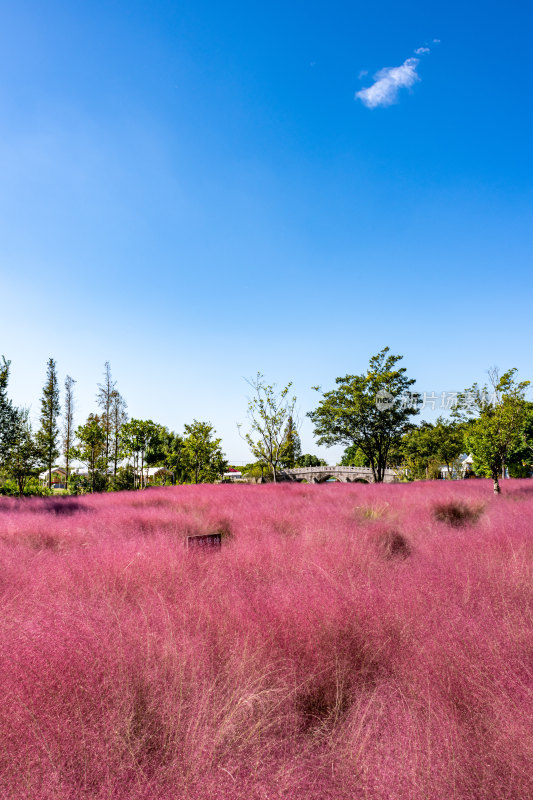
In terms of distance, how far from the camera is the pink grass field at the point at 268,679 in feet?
4.62

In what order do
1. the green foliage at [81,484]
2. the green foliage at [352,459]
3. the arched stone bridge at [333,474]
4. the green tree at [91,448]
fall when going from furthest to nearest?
the green foliage at [352,459] < the arched stone bridge at [333,474] < the green foliage at [81,484] < the green tree at [91,448]

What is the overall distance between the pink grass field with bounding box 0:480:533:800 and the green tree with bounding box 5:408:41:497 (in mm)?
12662

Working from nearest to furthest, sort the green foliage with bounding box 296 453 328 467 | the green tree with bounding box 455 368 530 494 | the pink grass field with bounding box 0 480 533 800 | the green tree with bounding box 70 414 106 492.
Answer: the pink grass field with bounding box 0 480 533 800 → the green tree with bounding box 455 368 530 494 → the green tree with bounding box 70 414 106 492 → the green foliage with bounding box 296 453 328 467

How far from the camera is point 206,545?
14.1 ft

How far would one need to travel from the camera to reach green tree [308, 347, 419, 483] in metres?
28.0

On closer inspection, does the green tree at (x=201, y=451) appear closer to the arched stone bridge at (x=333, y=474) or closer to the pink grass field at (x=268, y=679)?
the arched stone bridge at (x=333, y=474)

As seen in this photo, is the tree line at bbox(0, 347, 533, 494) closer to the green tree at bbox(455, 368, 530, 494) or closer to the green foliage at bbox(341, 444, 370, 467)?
the green tree at bbox(455, 368, 530, 494)

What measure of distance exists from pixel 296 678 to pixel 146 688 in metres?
0.76

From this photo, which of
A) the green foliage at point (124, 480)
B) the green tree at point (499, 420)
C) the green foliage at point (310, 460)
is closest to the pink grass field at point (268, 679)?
the green tree at point (499, 420)

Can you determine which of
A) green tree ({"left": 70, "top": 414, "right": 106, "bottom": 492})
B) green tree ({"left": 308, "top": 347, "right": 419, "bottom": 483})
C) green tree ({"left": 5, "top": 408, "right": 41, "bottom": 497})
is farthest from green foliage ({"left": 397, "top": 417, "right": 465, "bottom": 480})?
green tree ({"left": 5, "top": 408, "right": 41, "bottom": 497})

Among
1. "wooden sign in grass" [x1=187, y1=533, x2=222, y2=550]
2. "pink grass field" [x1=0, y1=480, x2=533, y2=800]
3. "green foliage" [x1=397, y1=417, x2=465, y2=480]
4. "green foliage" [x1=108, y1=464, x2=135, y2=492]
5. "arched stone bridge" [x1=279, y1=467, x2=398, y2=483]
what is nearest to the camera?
"pink grass field" [x1=0, y1=480, x2=533, y2=800]

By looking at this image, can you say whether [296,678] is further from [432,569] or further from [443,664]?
[432,569]

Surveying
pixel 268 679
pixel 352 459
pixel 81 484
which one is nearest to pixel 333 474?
pixel 81 484

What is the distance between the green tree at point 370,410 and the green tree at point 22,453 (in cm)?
1901
